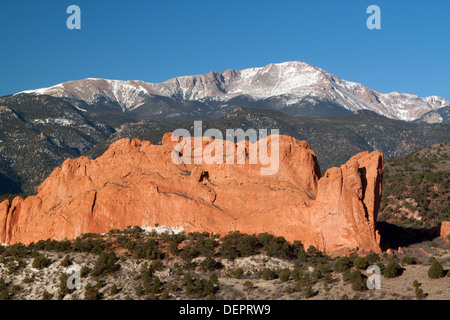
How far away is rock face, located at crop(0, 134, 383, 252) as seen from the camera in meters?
61.3

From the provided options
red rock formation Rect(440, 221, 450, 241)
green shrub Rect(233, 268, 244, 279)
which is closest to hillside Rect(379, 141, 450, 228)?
red rock formation Rect(440, 221, 450, 241)

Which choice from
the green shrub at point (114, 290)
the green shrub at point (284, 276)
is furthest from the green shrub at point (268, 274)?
the green shrub at point (114, 290)

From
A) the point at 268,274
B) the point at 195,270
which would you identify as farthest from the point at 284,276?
the point at 195,270

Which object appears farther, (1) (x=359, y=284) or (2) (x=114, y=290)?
(2) (x=114, y=290)

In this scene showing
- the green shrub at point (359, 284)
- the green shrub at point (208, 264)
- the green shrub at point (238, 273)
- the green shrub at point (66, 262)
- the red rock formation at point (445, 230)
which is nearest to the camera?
the green shrub at point (359, 284)

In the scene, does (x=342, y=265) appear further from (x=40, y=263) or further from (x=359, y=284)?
(x=40, y=263)

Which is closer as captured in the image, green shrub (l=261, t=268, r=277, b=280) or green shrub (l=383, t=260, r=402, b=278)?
green shrub (l=383, t=260, r=402, b=278)

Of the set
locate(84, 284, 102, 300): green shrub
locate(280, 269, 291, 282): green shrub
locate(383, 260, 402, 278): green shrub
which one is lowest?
locate(84, 284, 102, 300): green shrub

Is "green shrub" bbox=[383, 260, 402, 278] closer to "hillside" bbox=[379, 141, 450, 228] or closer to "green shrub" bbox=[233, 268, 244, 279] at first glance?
"green shrub" bbox=[233, 268, 244, 279]

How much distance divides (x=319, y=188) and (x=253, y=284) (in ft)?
41.6

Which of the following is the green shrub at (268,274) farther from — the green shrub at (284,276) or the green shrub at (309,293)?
the green shrub at (309,293)

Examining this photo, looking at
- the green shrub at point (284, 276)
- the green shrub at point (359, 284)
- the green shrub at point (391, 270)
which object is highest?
the green shrub at point (391, 270)

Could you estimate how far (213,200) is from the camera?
65.4 m

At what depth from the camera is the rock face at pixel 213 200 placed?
61.3 m
